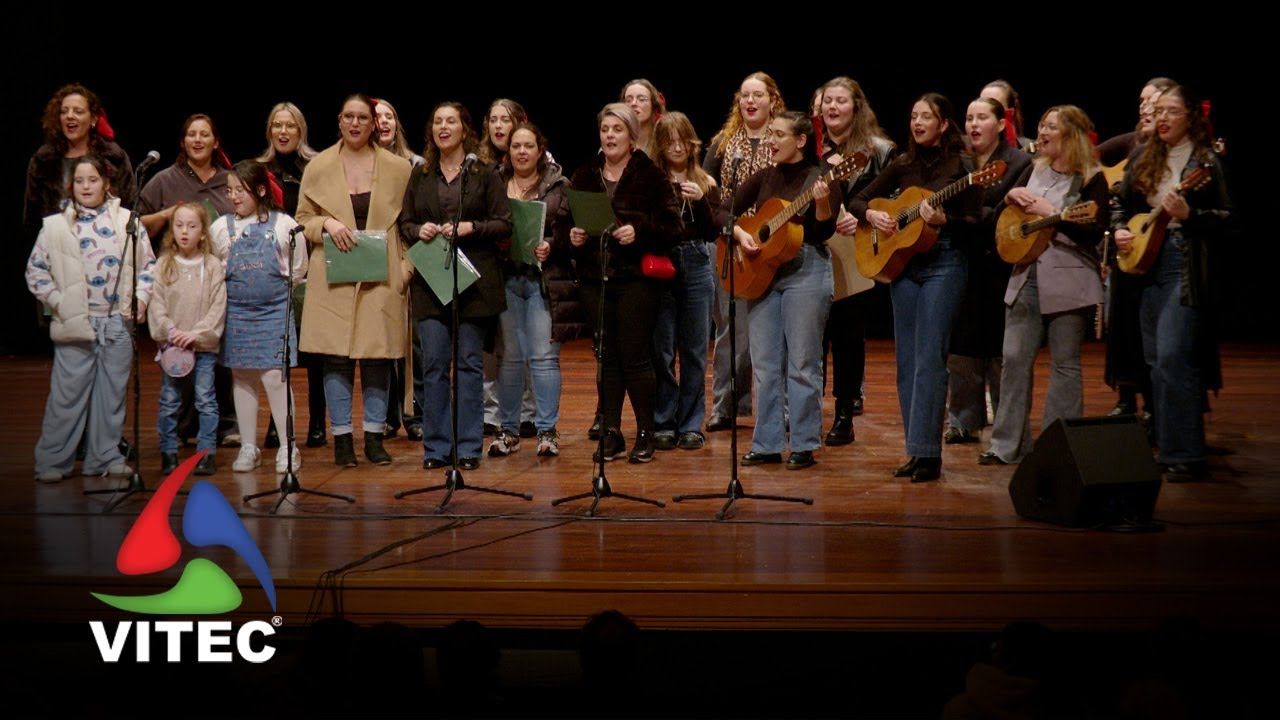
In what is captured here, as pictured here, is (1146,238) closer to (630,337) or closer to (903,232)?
(903,232)

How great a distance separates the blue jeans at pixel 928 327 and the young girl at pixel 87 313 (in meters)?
3.27

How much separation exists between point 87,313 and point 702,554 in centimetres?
304

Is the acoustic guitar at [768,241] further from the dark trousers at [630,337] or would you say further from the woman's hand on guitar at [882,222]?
the dark trousers at [630,337]

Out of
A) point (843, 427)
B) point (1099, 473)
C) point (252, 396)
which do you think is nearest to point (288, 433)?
point (252, 396)

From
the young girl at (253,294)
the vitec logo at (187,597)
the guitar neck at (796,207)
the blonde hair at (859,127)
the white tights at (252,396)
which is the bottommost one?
the vitec logo at (187,597)

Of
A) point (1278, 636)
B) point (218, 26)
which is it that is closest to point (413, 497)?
point (1278, 636)

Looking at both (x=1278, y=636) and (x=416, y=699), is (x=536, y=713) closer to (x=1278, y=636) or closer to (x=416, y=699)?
(x=416, y=699)

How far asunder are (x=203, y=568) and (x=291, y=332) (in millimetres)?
1892

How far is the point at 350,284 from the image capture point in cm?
552

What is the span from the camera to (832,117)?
555 centimetres

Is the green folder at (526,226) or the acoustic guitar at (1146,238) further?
the green folder at (526,226)

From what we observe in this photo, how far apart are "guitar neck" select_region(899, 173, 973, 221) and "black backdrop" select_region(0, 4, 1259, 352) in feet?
16.1

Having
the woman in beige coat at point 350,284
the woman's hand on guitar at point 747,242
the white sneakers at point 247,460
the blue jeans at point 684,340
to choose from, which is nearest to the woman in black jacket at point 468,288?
the woman in beige coat at point 350,284

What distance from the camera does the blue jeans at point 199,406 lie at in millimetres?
5527
